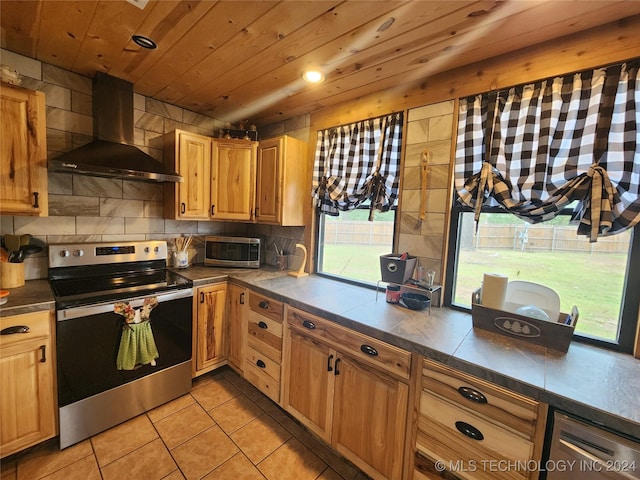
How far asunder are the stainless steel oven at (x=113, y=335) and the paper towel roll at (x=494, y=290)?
2.04 m

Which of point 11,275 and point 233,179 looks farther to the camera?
point 233,179

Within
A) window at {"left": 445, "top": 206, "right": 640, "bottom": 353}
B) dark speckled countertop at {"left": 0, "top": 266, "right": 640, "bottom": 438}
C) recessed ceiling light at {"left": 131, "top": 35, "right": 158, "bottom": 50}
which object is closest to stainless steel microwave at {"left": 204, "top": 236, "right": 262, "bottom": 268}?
dark speckled countertop at {"left": 0, "top": 266, "right": 640, "bottom": 438}

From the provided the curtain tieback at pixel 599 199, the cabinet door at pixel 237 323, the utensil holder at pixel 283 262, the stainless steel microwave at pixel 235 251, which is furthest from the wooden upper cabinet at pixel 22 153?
the curtain tieback at pixel 599 199

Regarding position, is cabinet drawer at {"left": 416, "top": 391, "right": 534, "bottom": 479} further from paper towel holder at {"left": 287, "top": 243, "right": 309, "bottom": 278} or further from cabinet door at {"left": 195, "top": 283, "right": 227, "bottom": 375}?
cabinet door at {"left": 195, "top": 283, "right": 227, "bottom": 375}

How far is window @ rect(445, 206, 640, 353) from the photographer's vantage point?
1336 mm

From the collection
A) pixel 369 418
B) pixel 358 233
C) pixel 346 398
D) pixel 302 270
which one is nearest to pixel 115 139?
pixel 302 270

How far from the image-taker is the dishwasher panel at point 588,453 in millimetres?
879

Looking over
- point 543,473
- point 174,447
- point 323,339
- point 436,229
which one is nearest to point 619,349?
point 543,473

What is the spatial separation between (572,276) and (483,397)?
0.91 meters

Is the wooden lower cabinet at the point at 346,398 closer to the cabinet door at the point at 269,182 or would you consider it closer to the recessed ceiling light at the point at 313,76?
the cabinet door at the point at 269,182

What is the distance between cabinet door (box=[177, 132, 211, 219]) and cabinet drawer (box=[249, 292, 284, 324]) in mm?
940

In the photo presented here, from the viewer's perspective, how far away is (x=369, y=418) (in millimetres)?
1489

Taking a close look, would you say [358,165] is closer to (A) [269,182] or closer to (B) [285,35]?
(A) [269,182]

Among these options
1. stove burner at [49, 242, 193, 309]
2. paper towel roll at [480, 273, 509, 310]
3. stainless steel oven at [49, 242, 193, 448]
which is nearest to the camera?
paper towel roll at [480, 273, 509, 310]
